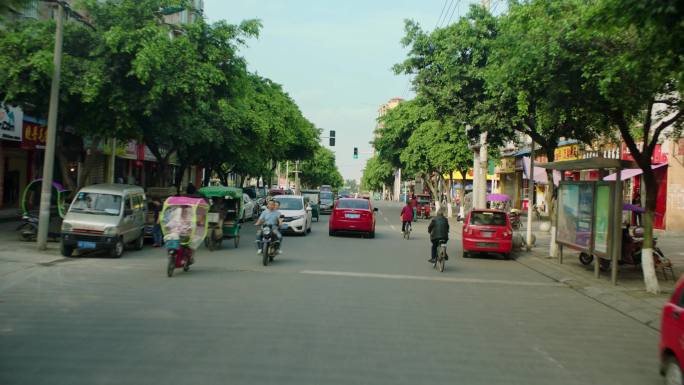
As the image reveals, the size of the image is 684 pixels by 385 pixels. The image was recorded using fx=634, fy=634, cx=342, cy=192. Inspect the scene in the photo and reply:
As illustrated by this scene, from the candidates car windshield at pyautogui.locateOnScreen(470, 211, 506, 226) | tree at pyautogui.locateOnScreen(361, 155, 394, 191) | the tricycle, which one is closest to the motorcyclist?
the tricycle

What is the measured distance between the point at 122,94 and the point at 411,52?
36.2 ft

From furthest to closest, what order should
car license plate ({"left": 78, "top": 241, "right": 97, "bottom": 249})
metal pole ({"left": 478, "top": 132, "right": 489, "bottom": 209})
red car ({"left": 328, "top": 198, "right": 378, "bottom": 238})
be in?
metal pole ({"left": 478, "top": 132, "right": 489, "bottom": 209}) < red car ({"left": 328, "top": 198, "right": 378, "bottom": 238}) < car license plate ({"left": 78, "top": 241, "right": 97, "bottom": 249})

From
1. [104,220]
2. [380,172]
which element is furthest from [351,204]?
[380,172]

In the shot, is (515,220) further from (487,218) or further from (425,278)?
(425,278)

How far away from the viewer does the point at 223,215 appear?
19734mm

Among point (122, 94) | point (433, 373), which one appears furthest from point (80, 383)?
point (122, 94)

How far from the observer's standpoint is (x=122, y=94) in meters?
19.0

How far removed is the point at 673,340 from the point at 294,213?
20.5 m

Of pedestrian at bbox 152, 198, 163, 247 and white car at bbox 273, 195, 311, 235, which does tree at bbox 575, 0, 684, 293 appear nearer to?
pedestrian at bbox 152, 198, 163, 247

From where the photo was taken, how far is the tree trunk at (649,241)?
1295cm

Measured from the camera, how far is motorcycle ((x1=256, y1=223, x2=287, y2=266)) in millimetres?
15438

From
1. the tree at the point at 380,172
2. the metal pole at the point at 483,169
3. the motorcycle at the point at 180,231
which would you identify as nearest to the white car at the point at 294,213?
the metal pole at the point at 483,169

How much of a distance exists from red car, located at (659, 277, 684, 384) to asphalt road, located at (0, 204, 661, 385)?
49 centimetres

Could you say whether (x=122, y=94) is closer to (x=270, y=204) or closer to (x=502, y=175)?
(x=270, y=204)
